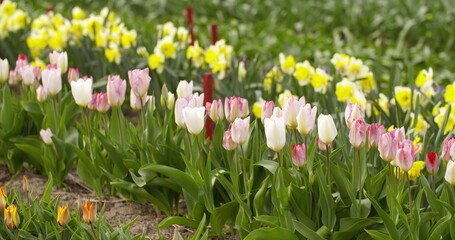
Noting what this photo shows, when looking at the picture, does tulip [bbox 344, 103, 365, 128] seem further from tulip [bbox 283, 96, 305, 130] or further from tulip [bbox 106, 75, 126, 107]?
tulip [bbox 106, 75, 126, 107]

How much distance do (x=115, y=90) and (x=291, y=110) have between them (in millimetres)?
657

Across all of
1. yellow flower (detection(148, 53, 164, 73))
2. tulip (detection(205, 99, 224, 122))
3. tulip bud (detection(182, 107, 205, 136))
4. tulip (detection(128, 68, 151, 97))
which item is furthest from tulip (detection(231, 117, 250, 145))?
yellow flower (detection(148, 53, 164, 73))

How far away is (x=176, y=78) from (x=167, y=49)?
162mm

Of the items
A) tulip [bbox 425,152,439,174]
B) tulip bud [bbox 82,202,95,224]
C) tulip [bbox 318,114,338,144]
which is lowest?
tulip bud [bbox 82,202,95,224]

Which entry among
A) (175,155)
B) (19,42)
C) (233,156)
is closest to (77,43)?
(19,42)

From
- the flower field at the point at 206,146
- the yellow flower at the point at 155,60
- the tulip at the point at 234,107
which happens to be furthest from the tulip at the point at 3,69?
the tulip at the point at 234,107

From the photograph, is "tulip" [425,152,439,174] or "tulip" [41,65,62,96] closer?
"tulip" [425,152,439,174]

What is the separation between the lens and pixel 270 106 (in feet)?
7.64

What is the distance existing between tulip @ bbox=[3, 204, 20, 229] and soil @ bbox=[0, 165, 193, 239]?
13.4 inches

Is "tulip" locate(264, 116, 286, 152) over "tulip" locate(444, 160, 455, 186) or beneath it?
over

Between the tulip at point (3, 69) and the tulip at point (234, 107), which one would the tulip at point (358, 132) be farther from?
the tulip at point (3, 69)

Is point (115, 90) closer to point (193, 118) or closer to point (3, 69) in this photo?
point (193, 118)

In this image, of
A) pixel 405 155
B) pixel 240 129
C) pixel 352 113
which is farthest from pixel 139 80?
pixel 405 155

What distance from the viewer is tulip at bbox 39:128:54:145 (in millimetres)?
2801
